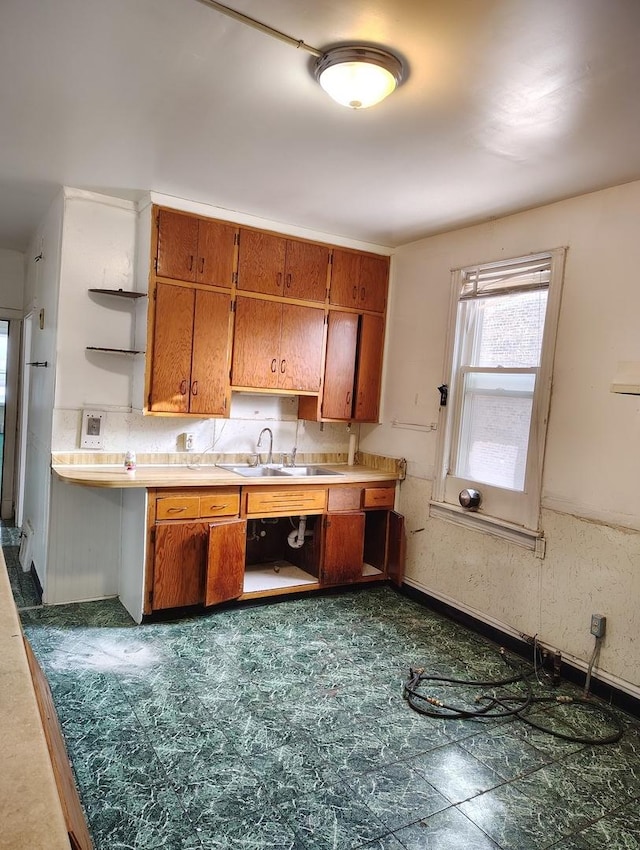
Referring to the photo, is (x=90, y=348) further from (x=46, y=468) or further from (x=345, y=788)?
(x=345, y=788)

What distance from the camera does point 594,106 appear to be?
6.97 ft

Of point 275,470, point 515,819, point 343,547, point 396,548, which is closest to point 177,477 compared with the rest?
point 275,470

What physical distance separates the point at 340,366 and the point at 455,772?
9.45ft

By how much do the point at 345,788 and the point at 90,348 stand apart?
289 centimetres

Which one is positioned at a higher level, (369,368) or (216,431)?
(369,368)

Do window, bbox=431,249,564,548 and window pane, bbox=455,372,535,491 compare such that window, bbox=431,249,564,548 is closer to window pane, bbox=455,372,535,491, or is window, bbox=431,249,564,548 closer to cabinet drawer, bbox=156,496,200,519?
window pane, bbox=455,372,535,491

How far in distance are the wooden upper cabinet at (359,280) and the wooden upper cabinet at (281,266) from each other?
0.35 ft

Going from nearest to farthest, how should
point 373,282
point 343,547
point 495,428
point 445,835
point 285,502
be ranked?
1. point 445,835
2. point 495,428
3. point 285,502
4. point 343,547
5. point 373,282

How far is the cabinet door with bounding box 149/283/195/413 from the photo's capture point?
3.62 meters

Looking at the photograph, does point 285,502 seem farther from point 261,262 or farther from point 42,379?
point 42,379

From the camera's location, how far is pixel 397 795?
2062 mm

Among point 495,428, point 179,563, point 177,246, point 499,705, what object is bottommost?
point 499,705

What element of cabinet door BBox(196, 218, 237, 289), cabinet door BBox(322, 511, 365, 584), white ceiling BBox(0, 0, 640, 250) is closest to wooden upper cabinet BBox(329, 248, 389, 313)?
white ceiling BBox(0, 0, 640, 250)

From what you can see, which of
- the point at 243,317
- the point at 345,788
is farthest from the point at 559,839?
the point at 243,317
